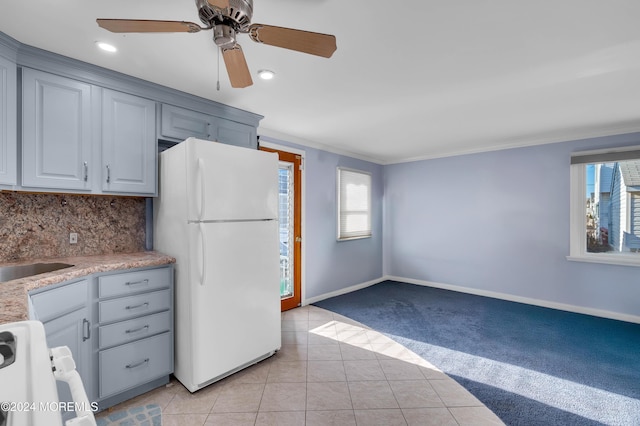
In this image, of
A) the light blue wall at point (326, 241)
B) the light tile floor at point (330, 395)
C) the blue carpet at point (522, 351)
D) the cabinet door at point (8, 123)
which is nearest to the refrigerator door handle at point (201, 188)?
the cabinet door at point (8, 123)

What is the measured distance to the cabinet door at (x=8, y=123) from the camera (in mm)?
1746

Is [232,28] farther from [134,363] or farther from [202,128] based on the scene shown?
[134,363]

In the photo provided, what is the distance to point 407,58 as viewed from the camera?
2.02 meters

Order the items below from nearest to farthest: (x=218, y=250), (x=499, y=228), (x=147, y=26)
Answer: (x=147, y=26) → (x=218, y=250) → (x=499, y=228)

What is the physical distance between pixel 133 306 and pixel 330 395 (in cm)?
150

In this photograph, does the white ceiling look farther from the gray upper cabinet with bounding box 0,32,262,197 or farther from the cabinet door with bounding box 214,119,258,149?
the cabinet door with bounding box 214,119,258,149

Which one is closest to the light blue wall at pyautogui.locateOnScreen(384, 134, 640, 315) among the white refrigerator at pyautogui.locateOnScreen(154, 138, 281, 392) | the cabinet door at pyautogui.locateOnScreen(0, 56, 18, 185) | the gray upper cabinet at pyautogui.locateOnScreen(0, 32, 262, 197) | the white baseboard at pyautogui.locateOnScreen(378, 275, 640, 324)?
the white baseboard at pyautogui.locateOnScreen(378, 275, 640, 324)

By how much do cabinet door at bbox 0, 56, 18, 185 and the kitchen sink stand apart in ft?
1.75

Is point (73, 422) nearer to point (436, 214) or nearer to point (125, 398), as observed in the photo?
point (125, 398)

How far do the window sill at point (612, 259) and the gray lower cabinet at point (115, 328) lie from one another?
4.60 meters

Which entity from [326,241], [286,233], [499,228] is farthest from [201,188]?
[499,228]

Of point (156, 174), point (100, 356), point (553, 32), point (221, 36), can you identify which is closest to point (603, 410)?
point (553, 32)

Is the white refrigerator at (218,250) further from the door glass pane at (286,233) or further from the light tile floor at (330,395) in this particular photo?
the door glass pane at (286,233)

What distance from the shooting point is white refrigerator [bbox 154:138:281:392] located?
211 centimetres
